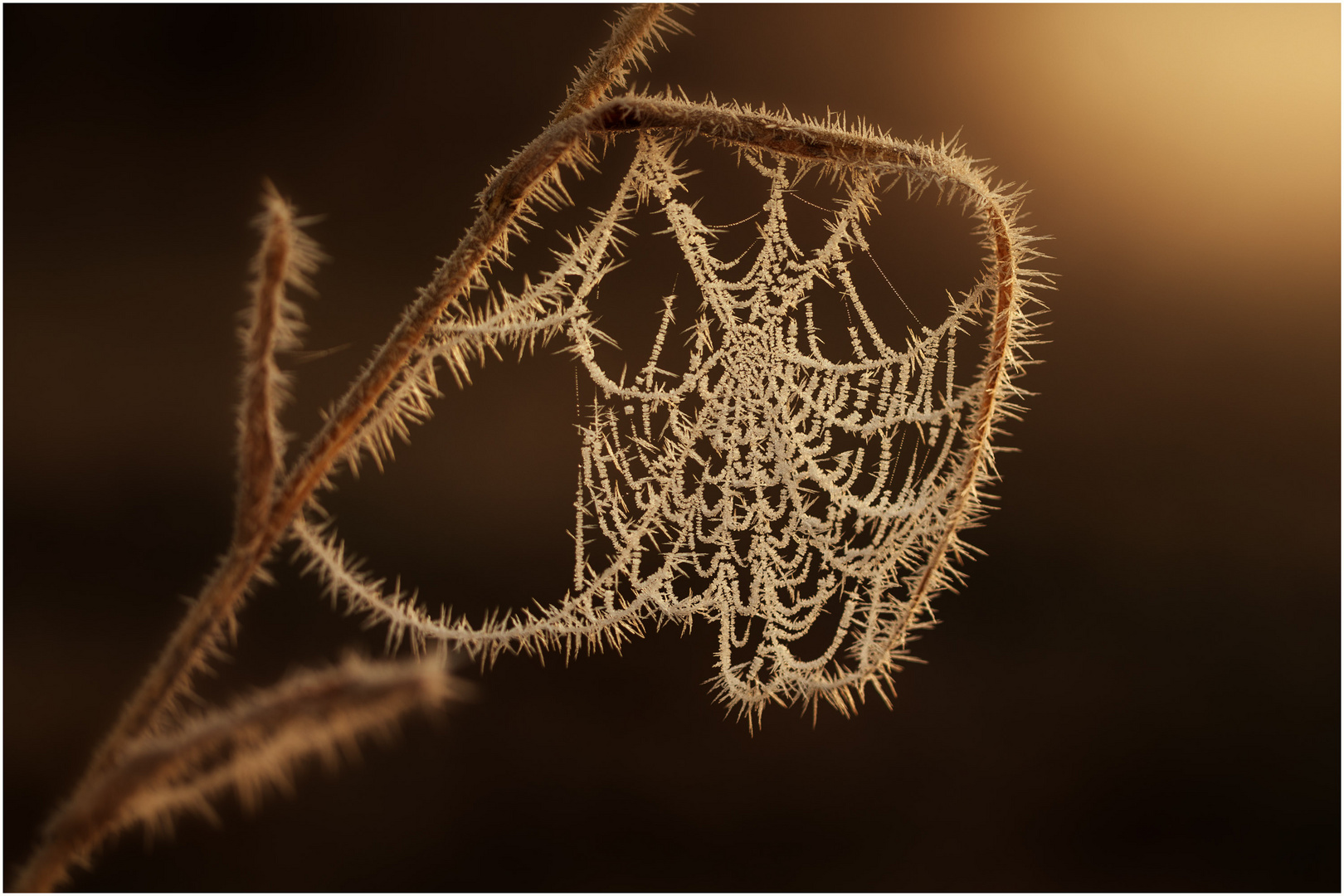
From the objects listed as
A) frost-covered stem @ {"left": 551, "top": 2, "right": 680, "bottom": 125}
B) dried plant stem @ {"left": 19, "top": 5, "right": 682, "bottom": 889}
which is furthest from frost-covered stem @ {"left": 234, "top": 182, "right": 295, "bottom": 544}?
frost-covered stem @ {"left": 551, "top": 2, "right": 680, "bottom": 125}

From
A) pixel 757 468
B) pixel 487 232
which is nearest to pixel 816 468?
pixel 757 468

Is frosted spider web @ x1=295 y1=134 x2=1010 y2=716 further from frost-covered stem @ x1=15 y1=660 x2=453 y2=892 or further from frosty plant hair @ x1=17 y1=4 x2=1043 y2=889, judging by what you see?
frost-covered stem @ x1=15 y1=660 x2=453 y2=892

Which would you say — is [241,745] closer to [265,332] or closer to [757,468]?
[265,332]

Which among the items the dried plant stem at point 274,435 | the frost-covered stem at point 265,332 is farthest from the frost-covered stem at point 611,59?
the frost-covered stem at point 265,332

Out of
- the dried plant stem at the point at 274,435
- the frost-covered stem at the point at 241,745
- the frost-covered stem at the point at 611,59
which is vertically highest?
the frost-covered stem at the point at 611,59

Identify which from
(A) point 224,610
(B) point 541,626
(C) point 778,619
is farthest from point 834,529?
(A) point 224,610

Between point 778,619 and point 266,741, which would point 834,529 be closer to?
point 778,619

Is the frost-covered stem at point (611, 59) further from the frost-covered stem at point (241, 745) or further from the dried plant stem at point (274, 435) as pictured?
the frost-covered stem at point (241, 745)

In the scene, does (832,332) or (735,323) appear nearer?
(735,323)
